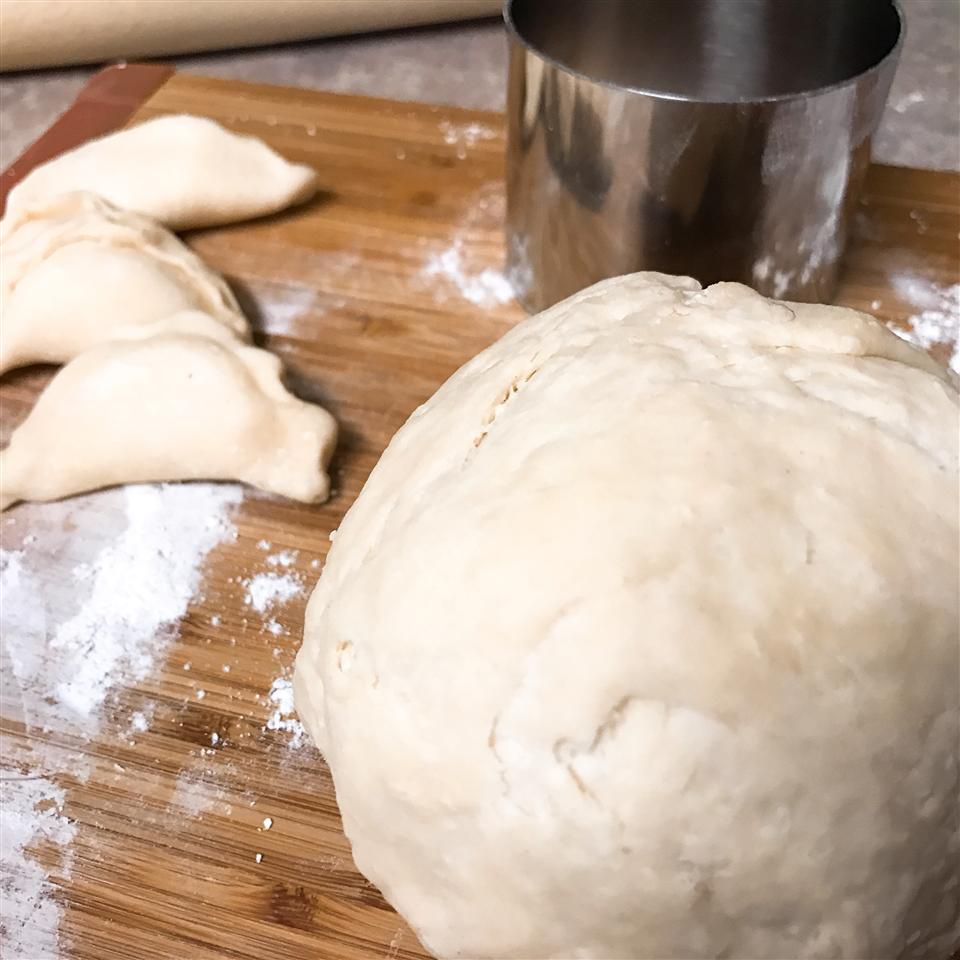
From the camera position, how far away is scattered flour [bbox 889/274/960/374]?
1.39 metres

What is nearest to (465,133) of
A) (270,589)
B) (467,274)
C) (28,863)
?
(467,274)

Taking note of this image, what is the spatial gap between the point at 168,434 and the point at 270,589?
0.23m

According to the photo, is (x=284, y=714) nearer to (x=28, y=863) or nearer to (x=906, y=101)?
(x=28, y=863)

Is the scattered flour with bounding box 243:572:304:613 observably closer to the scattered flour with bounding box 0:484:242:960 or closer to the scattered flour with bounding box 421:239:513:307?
the scattered flour with bounding box 0:484:242:960

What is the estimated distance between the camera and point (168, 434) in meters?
1.24

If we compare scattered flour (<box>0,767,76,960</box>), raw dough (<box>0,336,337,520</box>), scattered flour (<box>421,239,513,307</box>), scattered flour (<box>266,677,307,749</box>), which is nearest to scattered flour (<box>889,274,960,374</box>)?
scattered flour (<box>421,239,513,307</box>)

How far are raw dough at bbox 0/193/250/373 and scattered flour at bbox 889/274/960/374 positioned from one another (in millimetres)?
914

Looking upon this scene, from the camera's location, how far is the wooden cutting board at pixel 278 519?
948 millimetres

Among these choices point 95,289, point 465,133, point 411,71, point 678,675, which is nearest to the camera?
point 678,675

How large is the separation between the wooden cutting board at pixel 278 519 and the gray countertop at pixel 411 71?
13.6 inches

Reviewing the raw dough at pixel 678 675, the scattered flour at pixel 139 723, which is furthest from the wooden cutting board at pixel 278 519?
the raw dough at pixel 678 675

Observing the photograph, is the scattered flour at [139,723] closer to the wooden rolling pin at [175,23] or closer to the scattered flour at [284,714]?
the scattered flour at [284,714]

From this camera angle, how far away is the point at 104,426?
1249 millimetres

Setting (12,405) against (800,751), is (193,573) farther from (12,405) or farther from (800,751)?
(800,751)
